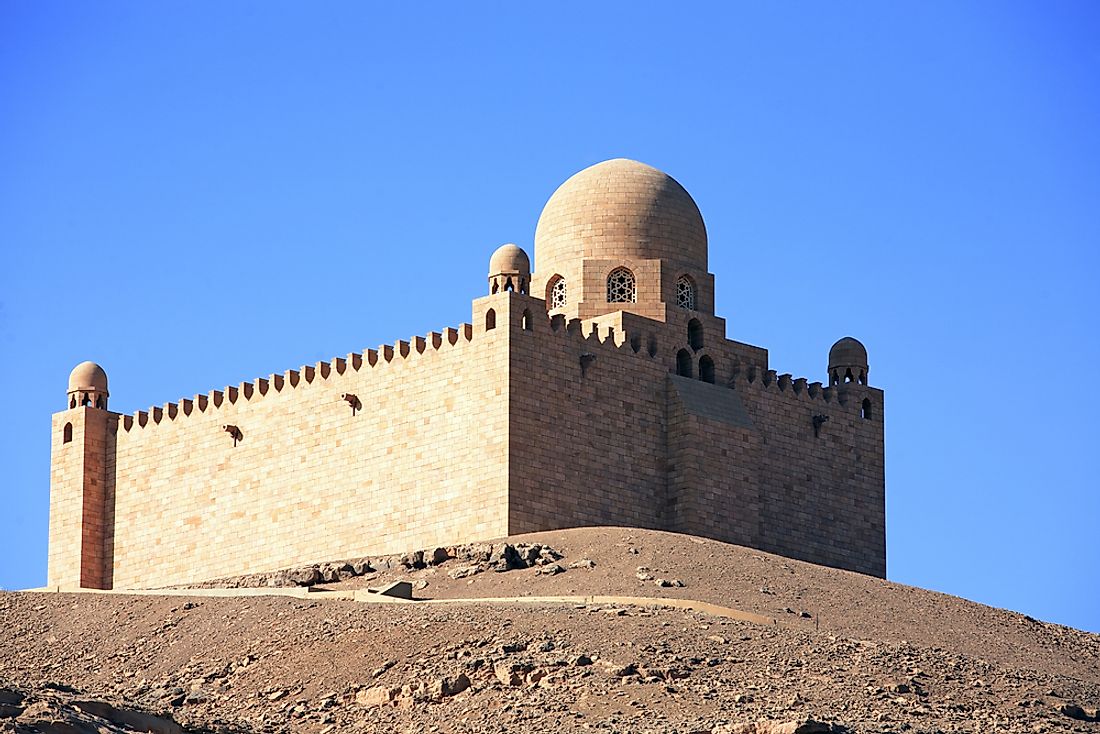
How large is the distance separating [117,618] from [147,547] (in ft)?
30.7

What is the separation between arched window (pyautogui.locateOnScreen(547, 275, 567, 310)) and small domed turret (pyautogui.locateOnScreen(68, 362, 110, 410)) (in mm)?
9404

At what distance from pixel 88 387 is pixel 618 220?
1120 cm

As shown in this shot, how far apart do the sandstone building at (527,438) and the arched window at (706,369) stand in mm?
71

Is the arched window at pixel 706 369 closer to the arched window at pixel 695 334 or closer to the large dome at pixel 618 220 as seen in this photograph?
the arched window at pixel 695 334

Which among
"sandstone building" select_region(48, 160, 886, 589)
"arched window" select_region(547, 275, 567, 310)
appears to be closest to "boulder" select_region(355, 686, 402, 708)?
"sandstone building" select_region(48, 160, 886, 589)

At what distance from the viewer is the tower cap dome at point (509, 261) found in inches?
1692

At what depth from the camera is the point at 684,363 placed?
150ft

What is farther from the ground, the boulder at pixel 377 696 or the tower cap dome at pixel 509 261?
the tower cap dome at pixel 509 261

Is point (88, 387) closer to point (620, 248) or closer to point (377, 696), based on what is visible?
point (620, 248)

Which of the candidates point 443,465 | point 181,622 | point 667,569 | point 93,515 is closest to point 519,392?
point 443,465

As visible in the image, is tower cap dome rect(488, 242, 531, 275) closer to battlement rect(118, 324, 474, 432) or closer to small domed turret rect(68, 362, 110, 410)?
battlement rect(118, 324, 474, 432)

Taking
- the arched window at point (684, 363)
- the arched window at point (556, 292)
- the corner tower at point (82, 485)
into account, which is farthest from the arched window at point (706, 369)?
the corner tower at point (82, 485)

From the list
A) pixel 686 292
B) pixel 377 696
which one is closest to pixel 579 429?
pixel 686 292

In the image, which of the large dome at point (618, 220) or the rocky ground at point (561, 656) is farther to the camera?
the large dome at point (618, 220)
